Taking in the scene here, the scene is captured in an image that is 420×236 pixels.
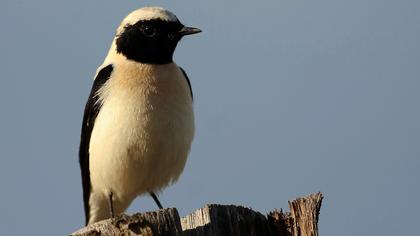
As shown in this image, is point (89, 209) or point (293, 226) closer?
point (293, 226)

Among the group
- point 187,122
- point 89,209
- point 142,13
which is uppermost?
point 142,13

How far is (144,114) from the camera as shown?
10.4 meters

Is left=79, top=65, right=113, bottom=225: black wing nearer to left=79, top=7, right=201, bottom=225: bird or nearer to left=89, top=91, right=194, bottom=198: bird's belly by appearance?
left=79, top=7, right=201, bottom=225: bird

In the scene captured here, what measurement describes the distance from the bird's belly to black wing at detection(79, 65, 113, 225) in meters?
0.17

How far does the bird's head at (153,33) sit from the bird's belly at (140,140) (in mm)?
1141

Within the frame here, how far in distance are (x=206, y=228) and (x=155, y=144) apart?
3491 millimetres

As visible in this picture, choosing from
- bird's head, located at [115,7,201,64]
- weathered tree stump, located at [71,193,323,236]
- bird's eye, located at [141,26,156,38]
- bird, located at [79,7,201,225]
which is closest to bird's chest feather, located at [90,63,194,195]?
bird, located at [79,7,201,225]

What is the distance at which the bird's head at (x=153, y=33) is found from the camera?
11.6 meters

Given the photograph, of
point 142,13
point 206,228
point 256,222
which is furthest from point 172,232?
point 142,13

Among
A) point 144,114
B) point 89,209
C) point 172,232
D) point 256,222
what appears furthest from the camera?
point 89,209

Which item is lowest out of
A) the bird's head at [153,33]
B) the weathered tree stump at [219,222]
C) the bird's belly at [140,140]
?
the weathered tree stump at [219,222]

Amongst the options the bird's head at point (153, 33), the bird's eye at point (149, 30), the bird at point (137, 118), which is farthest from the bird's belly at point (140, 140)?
the bird's eye at point (149, 30)

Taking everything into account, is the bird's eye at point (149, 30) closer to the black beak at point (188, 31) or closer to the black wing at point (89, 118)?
the black beak at point (188, 31)

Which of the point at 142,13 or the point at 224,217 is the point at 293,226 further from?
the point at 142,13
